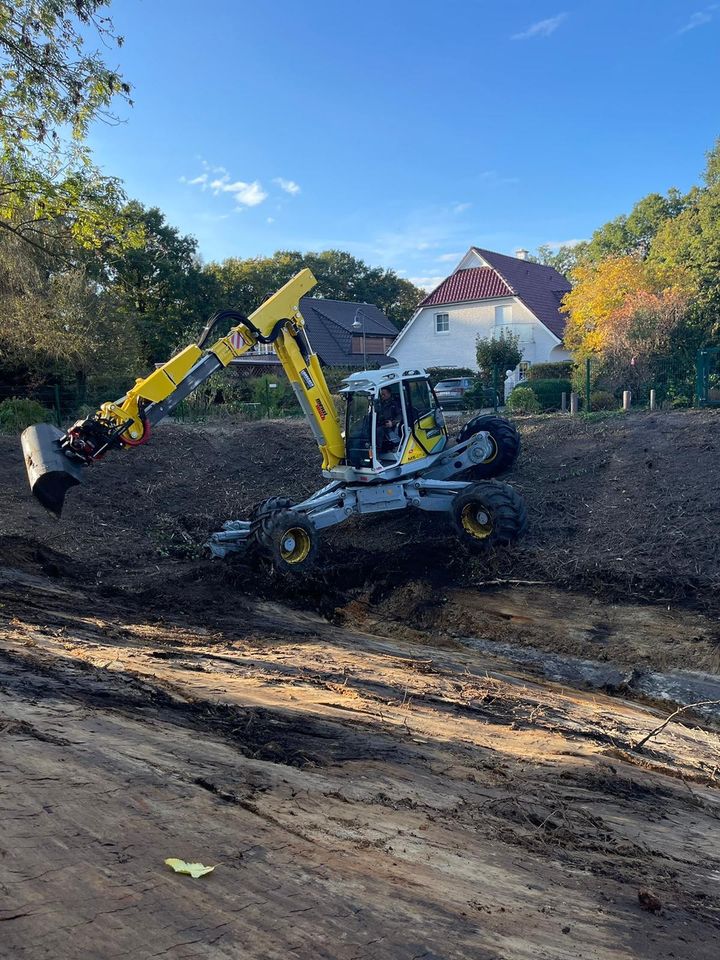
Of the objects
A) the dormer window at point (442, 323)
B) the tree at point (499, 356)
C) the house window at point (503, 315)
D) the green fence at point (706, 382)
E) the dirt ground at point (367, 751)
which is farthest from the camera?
the dormer window at point (442, 323)

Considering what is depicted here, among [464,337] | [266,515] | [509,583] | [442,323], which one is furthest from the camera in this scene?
[442,323]

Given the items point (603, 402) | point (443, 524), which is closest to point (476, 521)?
point (443, 524)

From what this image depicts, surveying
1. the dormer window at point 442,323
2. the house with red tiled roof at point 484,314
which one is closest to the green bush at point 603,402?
the house with red tiled roof at point 484,314

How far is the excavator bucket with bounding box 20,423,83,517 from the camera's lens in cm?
797

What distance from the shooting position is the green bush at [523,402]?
61.0 ft

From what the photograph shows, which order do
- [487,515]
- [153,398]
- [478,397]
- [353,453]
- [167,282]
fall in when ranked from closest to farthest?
[153,398] → [487,515] → [353,453] → [478,397] → [167,282]

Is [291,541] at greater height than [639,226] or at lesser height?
lesser

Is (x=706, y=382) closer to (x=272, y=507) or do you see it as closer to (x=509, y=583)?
(x=509, y=583)

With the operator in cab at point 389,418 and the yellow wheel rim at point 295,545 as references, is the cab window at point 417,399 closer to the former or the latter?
the operator in cab at point 389,418

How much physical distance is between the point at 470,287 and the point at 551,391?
20.2 metres

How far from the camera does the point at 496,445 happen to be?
12852mm

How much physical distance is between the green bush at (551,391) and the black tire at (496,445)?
10370mm

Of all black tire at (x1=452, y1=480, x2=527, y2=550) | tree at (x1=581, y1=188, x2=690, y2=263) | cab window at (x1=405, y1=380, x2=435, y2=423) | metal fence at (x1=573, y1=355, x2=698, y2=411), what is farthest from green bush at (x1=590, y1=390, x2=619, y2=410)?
tree at (x1=581, y1=188, x2=690, y2=263)

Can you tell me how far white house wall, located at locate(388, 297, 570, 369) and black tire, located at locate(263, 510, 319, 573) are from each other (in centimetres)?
3070
